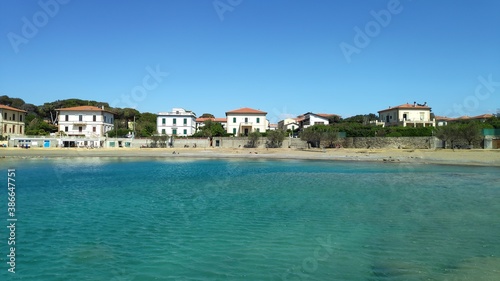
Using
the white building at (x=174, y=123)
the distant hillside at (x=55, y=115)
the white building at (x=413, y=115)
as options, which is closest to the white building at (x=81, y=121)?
the distant hillside at (x=55, y=115)

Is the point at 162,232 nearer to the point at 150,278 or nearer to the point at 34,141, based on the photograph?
the point at 150,278

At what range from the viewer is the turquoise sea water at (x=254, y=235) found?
8.45 m

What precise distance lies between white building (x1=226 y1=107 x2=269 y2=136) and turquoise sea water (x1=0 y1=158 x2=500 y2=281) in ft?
193

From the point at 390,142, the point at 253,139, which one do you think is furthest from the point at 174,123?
the point at 390,142

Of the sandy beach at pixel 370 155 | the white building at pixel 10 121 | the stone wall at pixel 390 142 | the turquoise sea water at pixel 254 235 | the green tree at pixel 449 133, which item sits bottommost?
the turquoise sea water at pixel 254 235

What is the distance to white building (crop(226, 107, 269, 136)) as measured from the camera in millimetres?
78875

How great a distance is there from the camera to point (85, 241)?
1061 cm

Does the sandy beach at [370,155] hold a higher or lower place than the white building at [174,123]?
lower

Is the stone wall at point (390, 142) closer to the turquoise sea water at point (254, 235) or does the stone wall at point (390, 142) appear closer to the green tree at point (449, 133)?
the green tree at point (449, 133)

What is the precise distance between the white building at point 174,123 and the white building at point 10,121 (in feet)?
90.4

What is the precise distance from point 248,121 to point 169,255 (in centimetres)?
7003

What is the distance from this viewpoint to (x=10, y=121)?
72438mm

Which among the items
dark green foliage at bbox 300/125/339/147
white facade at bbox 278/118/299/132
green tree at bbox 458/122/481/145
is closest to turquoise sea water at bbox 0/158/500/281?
green tree at bbox 458/122/481/145

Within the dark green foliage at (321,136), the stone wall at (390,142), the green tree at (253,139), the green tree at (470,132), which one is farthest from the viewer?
Answer: the green tree at (253,139)
